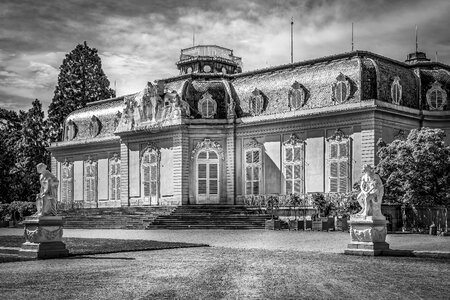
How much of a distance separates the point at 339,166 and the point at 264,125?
238 inches

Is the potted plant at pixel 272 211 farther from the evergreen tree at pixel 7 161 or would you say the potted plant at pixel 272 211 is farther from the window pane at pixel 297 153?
the evergreen tree at pixel 7 161

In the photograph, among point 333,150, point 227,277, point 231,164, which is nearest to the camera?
point 227,277

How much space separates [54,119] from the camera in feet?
212

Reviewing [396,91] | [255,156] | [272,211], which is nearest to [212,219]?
[272,211]

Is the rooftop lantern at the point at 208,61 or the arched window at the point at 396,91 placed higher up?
the rooftop lantern at the point at 208,61

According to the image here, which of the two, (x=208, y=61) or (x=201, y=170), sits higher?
(x=208, y=61)

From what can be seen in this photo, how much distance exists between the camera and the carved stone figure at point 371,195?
803 inches

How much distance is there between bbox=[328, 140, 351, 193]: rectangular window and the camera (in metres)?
39.7

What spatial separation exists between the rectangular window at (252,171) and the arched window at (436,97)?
1045cm

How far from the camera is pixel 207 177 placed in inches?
1781

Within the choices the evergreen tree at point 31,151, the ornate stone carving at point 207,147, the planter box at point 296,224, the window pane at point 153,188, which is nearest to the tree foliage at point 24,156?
the evergreen tree at point 31,151

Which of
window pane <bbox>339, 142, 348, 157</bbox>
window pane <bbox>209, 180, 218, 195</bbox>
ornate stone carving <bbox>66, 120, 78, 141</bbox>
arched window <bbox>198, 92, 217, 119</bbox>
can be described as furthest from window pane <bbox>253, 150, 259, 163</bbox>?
ornate stone carving <bbox>66, 120, 78, 141</bbox>

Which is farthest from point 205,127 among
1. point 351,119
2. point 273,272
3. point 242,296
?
point 242,296

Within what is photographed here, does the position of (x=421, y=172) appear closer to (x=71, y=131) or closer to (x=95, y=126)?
(x=95, y=126)
